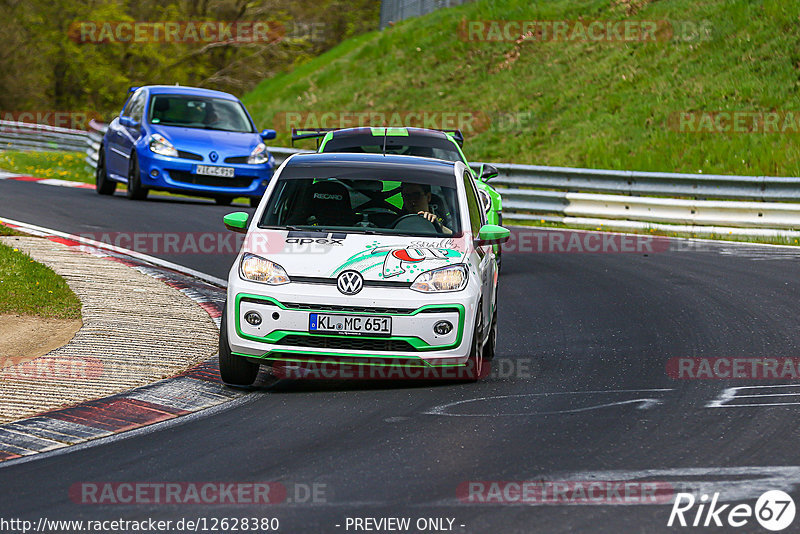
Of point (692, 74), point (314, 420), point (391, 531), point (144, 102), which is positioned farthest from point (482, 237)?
A: point (692, 74)

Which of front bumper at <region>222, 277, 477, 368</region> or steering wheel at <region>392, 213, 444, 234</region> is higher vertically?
steering wheel at <region>392, 213, 444, 234</region>

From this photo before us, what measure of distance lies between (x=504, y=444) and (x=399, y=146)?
287 inches

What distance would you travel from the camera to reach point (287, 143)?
1361 inches

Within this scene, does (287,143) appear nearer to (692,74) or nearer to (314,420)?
(692,74)

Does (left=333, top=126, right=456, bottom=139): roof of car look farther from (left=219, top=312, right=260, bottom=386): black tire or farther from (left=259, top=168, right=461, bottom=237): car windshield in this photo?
(left=219, top=312, right=260, bottom=386): black tire

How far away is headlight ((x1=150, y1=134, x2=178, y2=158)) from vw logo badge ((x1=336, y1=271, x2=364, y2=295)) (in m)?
11.6

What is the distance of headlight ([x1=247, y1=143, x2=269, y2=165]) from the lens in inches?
755

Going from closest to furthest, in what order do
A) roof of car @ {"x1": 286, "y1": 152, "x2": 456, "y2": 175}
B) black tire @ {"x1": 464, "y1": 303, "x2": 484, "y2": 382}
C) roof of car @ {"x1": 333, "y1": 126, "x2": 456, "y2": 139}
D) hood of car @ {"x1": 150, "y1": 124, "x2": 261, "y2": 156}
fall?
black tire @ {"x1": 464, "y1": 303, "x2": 484, "y2": 382} → roof of car @ {"x1": 286, "y1": 152, "x2": 456, "y2": 175} → roof of car @ {"x1": 333, "y1": 126, "x2": 456, "y2": 139} → hood of car @ {"x1": 150, "y1": 124, "x2": 261, "y2": 156}

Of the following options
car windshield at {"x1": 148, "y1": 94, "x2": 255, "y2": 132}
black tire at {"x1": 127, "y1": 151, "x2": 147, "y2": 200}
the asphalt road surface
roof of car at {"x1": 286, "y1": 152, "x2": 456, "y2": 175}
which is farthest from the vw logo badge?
car windshield at {"x1": 148, "y1": 94, "x2": 255, "y2": 132}

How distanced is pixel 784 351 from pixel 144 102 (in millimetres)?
13276

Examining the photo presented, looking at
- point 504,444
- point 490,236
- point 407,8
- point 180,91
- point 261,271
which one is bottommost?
point 504,444

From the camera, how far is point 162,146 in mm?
18797

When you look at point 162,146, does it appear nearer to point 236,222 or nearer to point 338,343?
point 236,222

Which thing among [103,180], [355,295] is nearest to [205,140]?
[103,180]
